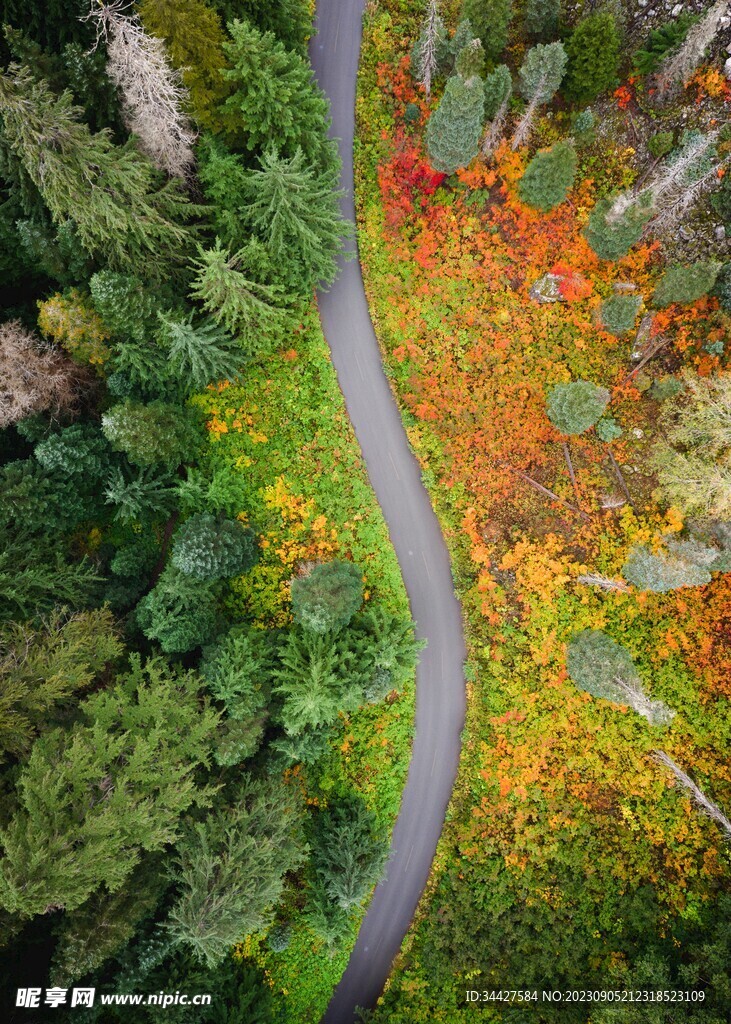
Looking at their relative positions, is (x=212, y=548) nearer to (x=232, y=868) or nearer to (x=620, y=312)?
(x=232, y=868)

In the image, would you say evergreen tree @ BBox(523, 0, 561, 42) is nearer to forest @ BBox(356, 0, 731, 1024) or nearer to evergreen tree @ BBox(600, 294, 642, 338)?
forest @ BBox(356, 0, 731, 1024)

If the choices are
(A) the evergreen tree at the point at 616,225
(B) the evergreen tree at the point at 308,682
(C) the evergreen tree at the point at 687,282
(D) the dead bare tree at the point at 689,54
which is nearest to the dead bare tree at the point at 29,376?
(B) the evergreen tree at the point at 308,682

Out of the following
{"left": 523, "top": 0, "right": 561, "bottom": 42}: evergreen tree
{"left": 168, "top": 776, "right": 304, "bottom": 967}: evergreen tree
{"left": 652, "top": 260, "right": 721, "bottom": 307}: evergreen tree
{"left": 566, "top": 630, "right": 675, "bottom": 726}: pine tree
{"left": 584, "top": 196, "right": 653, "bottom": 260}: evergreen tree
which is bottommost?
{"left": 168, "top": 776, "right": 304, "bottom": 967}: evergreen tree

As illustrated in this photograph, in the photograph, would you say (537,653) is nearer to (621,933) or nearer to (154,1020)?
(621,933)

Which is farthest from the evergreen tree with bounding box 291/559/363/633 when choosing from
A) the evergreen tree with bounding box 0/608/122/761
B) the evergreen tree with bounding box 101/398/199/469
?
the evergreen tree with bounding box 101/398/199/469

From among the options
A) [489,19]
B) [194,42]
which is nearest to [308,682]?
[194,42]

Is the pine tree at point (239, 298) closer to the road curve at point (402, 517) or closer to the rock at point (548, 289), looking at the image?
the road curve at point (402, 517)

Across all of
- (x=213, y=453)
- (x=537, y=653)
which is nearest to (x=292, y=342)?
(x=213, y=453)
